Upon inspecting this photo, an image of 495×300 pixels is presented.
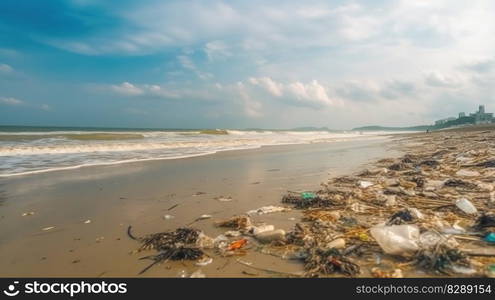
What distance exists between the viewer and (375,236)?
2736 millimetres

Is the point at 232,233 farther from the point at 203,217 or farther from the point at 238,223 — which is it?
the point at 203,217

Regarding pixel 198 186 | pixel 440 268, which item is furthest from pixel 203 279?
pixel 198 186

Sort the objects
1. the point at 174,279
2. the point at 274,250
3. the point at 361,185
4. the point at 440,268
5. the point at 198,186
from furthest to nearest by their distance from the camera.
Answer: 1. the point at 198,186
2. the point at 361,185
3. the point at 274,250
4. the point at 174,279
5. the point at 440,268

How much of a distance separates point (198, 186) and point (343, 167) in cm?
506

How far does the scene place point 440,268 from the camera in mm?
2293

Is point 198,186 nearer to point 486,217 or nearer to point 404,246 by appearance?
point 404,246

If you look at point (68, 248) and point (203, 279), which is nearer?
point (203, 279)

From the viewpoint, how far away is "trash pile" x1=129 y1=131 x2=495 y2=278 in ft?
7.80

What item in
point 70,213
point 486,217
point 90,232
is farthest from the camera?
point 70,213

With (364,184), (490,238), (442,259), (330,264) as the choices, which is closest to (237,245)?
(330,264)

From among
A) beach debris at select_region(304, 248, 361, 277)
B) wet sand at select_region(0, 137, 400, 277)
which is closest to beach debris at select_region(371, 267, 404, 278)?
beach debris at select_region(304, 248, 361, 277)

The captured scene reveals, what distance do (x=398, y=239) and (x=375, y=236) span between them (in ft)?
0.69

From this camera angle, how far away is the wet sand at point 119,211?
8.89ft

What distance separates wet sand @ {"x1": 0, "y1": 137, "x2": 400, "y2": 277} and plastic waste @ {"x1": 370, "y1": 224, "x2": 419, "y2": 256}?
0.84 metres
